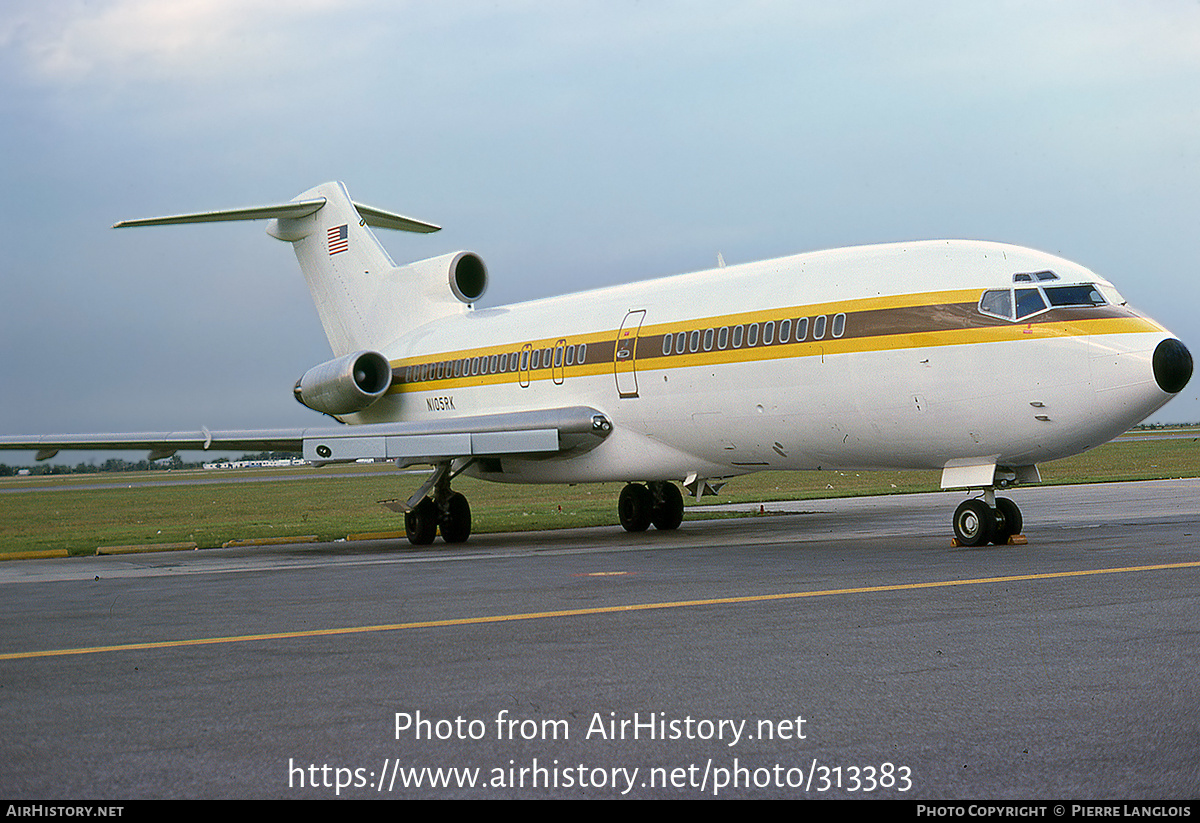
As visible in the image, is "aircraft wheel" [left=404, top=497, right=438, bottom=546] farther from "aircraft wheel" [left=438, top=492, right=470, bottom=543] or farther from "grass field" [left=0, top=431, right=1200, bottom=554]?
"grass field" [left=0, top=431, right=1200, bottom=554]

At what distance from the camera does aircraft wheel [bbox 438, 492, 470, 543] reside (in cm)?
2080

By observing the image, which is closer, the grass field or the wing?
the wing

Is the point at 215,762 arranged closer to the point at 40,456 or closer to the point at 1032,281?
the point at 1032,281

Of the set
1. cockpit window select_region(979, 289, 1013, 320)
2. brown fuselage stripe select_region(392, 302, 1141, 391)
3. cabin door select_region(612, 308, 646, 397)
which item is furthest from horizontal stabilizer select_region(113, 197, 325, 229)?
cockpit window select_region(979, 289, 1013, 320)

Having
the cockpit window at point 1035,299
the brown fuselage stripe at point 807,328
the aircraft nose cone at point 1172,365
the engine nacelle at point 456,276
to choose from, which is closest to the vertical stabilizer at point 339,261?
the engine nacelle at point 456,276

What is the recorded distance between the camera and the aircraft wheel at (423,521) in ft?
67.7

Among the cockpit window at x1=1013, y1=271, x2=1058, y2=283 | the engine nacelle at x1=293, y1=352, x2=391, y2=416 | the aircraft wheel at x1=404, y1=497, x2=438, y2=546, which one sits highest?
the engine nacelle at x1=293, y1=352, x2=391, y2=416

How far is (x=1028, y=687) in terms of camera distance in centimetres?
602

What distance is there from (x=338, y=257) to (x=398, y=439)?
26.0 ft

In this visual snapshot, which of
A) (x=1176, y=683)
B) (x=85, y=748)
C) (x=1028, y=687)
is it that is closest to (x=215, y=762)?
(x=85, y=748)

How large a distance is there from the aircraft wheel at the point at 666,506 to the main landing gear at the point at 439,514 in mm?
3480

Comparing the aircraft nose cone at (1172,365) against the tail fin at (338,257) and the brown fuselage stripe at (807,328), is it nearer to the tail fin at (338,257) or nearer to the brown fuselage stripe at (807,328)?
the brown fuselage stripe at (807,328)

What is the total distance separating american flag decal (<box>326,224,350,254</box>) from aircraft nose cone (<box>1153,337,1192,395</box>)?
18024 millimetres

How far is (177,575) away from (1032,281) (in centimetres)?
1127
